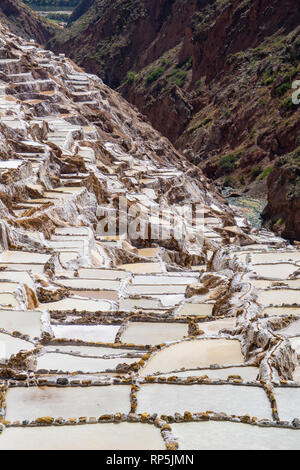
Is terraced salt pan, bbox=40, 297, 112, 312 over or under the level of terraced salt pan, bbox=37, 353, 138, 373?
under

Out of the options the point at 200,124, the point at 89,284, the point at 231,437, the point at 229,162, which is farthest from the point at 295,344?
the point at 200,124

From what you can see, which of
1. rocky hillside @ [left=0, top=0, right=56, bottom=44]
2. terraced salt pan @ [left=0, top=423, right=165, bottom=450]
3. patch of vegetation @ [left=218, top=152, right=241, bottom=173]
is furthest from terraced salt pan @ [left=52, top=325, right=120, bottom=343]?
rocky hillside @ [left=0, top=0, right=56, bottom=44]

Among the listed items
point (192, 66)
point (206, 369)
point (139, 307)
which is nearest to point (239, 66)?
point (192, 66)

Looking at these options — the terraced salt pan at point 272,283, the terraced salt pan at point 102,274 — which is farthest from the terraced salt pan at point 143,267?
the terraced salt pan at point 272,283

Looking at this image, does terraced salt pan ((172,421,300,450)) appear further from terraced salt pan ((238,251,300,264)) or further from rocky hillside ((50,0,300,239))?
rocky hillside ((50,0,300,239))

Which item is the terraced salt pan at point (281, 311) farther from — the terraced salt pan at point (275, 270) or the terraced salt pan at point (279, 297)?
the terraced salt pan at point (275, 270)

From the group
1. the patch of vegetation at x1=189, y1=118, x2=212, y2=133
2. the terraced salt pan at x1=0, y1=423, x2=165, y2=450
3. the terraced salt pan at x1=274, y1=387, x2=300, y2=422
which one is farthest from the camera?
the patch of vegetation at x1=189, y1=118, x2=212, y2=133

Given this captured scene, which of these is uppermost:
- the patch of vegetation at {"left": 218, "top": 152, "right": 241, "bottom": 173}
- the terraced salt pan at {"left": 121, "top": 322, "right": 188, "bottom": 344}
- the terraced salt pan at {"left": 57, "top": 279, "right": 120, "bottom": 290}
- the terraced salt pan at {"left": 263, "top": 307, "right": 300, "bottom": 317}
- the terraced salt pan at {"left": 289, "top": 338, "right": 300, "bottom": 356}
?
the terraced salt pan at {"left": 289, "top": 338, "right": 300, "bottom": 356}

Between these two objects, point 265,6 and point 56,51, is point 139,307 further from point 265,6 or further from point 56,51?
point 56,51
